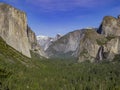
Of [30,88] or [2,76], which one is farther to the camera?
[30,88]

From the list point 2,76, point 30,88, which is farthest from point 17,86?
point 2,76

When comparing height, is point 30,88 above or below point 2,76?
below

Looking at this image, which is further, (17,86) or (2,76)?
(17,86)

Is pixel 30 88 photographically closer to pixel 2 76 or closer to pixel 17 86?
pixel 17 86
